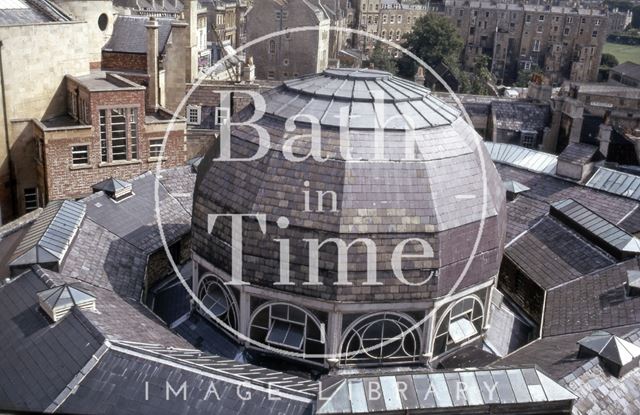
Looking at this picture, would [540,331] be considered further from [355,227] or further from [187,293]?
[187,293]

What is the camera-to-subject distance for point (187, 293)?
31047 mm

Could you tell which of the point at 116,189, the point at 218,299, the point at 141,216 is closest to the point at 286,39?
the point at 116,189

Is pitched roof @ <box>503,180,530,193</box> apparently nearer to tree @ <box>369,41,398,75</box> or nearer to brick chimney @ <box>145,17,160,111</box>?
brick chimney @ <box>145,17,160,111</box>

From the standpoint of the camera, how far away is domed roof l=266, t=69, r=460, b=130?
27.0m

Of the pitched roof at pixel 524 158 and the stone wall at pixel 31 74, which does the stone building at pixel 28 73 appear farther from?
the pitched roof at pixel 524 158

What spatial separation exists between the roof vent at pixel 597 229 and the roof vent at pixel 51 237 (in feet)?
83.1

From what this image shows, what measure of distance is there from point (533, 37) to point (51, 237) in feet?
392

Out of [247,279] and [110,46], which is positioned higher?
[110,46]

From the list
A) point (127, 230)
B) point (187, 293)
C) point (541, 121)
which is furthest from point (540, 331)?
point (541, 121)

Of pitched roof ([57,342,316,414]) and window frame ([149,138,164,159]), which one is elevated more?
window frame ([149,138,164,159])

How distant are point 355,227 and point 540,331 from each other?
11.2 metres

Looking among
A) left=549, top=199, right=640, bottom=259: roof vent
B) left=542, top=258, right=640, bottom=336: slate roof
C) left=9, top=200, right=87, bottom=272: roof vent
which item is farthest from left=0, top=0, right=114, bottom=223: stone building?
left=542, top=258, right=640, bottom=336: slate roof

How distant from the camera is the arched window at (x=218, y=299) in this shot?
89.7ft

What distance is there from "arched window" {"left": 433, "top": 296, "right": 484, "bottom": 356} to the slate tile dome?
1169 millimetres
